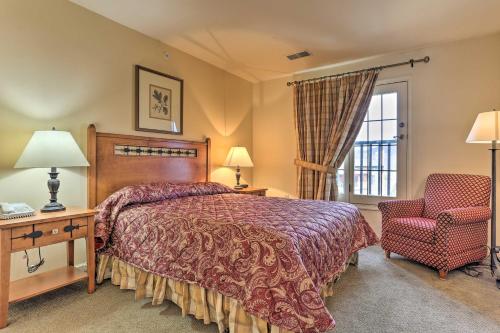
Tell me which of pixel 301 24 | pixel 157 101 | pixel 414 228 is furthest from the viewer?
pixel 157 101

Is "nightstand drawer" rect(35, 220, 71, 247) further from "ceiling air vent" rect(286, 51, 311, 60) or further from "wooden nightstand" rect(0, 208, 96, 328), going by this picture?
"ceiling air vent" rect(286, 51, 311, 60)

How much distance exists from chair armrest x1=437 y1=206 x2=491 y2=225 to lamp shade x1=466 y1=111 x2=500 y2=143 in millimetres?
659

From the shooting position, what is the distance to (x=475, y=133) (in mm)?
2637

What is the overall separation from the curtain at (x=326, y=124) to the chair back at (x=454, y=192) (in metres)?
1.09

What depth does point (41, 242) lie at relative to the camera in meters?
1.91

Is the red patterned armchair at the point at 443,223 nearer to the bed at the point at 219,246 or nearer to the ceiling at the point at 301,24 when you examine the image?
the bed at the point at 219,246

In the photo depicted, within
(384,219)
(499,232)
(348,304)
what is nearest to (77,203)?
(348,304)

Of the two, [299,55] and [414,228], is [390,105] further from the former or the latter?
[414,228]

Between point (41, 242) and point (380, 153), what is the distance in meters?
3.74

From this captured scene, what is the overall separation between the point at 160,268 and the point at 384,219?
2389 mm

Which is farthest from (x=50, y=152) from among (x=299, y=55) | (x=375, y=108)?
(x=375, y=108)

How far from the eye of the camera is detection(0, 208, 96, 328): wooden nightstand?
175 cm

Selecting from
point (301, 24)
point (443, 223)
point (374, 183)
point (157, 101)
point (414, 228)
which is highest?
point (301, 24)

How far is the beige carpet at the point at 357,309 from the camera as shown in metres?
1.78
